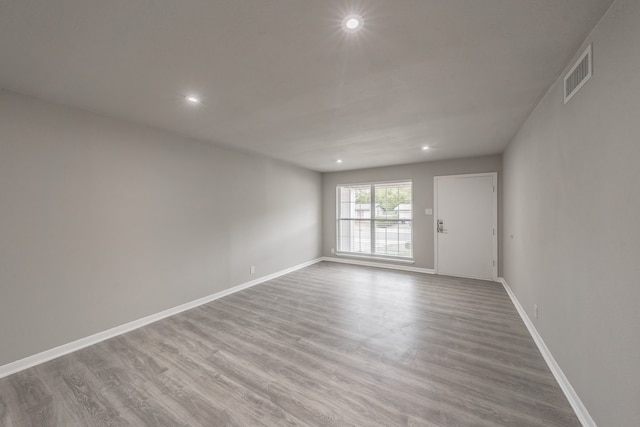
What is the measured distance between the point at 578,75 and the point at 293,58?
1.95 metres

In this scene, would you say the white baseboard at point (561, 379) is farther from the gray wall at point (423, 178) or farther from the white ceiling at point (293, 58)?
the white ceiling at point (293, 58)

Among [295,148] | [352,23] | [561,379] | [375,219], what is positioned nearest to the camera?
[352,23]

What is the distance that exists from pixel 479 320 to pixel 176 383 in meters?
3.32

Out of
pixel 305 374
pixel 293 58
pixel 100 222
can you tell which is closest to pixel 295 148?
pixel 293 58

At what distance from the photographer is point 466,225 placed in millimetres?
4848

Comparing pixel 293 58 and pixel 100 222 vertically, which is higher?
pixel 293 58

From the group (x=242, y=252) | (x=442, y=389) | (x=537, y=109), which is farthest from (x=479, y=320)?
(x=242, y=252)

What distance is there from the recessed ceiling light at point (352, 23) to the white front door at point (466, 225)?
436 cm

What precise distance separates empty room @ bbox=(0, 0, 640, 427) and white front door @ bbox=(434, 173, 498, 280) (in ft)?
2.55

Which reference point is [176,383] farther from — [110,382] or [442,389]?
[442,389]

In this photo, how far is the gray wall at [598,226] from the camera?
1141 mm

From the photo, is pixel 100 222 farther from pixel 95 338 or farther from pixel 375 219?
pixel 375 219

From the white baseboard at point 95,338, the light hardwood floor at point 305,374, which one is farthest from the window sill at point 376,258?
the white baseboard at point 95,338

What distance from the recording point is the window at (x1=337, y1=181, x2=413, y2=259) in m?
5.71
